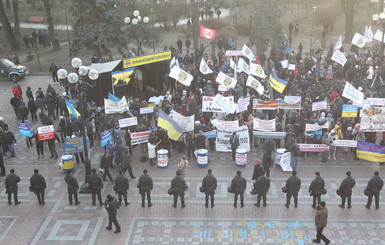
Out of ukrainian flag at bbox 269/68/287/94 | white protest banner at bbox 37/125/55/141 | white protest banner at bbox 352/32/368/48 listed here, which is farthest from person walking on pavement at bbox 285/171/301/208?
white protest banner at bbox 352/32/368/48

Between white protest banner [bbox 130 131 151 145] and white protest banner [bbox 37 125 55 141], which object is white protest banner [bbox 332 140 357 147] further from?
white protest banner [bbox 37 125 55 141]

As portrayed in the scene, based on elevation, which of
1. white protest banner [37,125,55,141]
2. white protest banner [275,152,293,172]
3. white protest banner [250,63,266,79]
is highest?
white protest banner [250,63,266,79]

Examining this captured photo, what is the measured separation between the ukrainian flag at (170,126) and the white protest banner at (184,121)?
33 centimetres

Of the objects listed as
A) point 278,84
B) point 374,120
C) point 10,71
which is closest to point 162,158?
point 278,84

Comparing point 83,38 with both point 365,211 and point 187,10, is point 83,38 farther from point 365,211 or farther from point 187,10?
point 365,211

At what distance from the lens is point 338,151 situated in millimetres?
19750

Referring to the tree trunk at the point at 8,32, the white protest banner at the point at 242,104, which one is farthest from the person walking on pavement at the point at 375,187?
the tree trunk at the point at 8,32

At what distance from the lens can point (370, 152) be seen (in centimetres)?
1812

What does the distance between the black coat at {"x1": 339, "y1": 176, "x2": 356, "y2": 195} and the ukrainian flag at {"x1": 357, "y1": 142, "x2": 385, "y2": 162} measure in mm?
4195

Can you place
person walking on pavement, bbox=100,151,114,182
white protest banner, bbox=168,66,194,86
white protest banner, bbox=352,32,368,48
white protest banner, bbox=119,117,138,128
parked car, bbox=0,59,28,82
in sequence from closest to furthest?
person walking on pavement, bbox=100,151,114,182, white protest banner, bbox=119,117,138,128, white protest banner, bbox=168,66,194,86, white protest banner, bbox=352,32,368,48, parked car, bbox=0,59,28,82

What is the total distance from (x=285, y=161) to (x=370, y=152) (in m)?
3.74

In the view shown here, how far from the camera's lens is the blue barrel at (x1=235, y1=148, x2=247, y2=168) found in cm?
1795

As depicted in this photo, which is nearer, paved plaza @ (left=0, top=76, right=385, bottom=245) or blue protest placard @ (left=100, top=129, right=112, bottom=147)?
paved plaza @ (left=0, top=76, right=385, bottom=245)

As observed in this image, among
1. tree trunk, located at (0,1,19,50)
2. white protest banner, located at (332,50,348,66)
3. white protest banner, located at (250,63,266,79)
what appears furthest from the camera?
tree trunk, located at (0,1,19,50)
